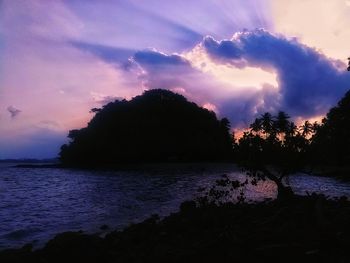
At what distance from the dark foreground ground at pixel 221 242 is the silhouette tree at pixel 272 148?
755 centimetres

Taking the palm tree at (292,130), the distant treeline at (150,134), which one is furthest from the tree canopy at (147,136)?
the palm tree at (292,130)

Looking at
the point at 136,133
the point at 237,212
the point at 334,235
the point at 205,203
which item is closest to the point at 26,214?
the point at 205,203

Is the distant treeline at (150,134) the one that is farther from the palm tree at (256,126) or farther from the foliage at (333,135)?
the palm tree at (256,126)

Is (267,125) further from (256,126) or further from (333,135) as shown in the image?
(333,135)

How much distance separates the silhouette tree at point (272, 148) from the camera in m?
25.8

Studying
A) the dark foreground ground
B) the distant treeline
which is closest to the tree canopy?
the distant treeline

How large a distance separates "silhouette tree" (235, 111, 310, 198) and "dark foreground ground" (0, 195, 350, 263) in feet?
24.8

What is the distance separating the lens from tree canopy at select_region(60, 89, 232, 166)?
447 ft

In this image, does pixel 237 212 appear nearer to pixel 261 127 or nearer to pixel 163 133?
pixel 261 127

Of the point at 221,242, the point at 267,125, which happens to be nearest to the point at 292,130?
the point at 267,125

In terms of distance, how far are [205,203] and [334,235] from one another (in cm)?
A: 1246

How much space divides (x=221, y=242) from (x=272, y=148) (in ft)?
49.7

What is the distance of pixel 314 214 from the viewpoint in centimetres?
1534

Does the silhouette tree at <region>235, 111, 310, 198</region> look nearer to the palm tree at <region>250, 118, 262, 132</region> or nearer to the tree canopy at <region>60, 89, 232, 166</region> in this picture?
the palm tree at <region>250, 118, 262, 132</region>
